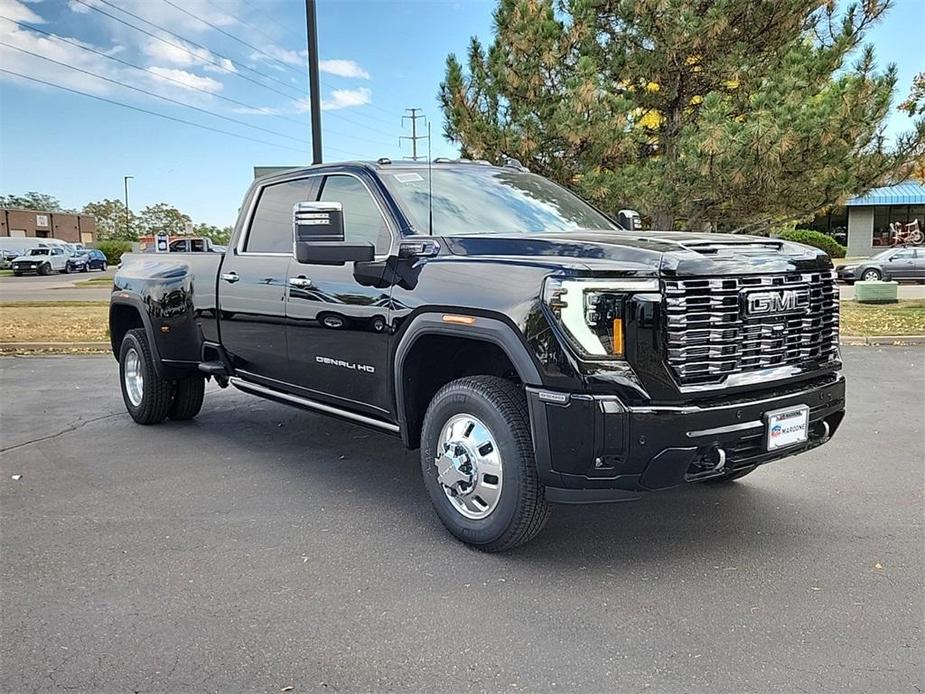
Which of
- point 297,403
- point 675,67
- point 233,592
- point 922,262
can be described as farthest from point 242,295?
point 922,262

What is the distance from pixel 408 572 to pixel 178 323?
3.45 m

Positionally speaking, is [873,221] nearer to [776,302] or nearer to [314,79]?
[314,79]

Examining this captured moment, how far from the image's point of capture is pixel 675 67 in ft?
41.3

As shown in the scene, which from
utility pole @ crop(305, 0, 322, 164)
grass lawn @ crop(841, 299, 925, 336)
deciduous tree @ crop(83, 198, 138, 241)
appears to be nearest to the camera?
utility pole @ crop(305, 0, 322, 164)

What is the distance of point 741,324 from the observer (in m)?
3.51

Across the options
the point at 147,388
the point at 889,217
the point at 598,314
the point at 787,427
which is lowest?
the point at 147,388

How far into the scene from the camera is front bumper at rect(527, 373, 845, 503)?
3.28 metres

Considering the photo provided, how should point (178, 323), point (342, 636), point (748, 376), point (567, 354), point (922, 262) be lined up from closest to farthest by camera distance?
point (342, 636), point (567, 354), point (748, 376), point (178, 323), point (922, 262)

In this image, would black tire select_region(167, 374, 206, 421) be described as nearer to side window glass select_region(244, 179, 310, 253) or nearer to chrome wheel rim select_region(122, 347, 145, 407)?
chrome wheel rim select_region(122, 347, 145, 407)

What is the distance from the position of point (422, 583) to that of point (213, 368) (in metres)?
3.10

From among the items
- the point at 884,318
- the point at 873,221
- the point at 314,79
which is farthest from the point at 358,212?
the point at 873,221

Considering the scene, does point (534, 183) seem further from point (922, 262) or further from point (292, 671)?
point (922, 262)

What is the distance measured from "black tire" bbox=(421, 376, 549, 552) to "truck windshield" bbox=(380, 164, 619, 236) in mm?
1018

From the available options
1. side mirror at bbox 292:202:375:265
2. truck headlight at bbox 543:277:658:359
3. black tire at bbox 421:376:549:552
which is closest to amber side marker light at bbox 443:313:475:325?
black tire at bbox 421:376:549:552
